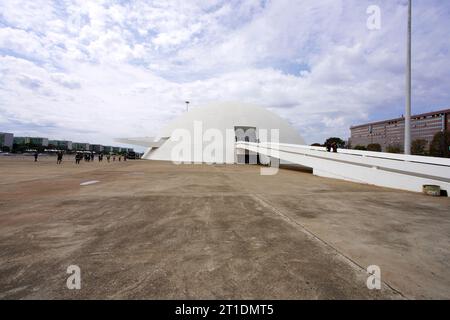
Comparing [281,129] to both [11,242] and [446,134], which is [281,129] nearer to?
[11,242]

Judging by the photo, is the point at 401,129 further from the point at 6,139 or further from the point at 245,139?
the point at 6,139

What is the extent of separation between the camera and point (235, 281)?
3100mm

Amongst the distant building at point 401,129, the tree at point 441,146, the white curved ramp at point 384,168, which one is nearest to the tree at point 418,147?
the tree at point 441,146

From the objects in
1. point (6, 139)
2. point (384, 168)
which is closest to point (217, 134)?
point (384, 168)

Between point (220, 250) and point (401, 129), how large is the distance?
124654 millimetres

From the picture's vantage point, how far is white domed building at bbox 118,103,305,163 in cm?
3666

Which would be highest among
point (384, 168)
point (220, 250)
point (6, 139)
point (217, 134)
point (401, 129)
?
point (401, 129)

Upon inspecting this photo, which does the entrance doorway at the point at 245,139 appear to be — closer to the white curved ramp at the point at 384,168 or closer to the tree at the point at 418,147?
the white curved ramp at the point at 384,168

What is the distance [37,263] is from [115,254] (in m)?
1.05

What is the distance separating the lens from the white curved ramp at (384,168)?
10.9 m

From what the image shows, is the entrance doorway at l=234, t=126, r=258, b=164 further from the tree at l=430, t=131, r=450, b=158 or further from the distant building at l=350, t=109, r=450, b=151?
the distant building at l=350, t=109, r=450, b=151

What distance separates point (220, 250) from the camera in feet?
13.4

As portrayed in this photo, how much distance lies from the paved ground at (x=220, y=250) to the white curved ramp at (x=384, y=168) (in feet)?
14.9

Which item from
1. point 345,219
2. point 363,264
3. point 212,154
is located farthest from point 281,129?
point 363,264
